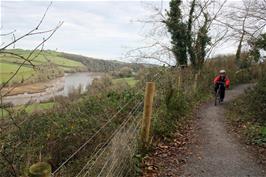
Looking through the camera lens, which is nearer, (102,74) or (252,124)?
(252,124)

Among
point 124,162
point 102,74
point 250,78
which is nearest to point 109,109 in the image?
point 124,162

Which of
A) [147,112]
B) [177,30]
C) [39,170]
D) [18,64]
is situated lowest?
[147,112]

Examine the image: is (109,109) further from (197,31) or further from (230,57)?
(230,57)

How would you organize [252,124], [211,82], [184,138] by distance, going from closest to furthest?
[184,138] < [252,124] < [211,82]

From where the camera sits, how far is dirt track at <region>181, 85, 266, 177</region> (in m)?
6.46

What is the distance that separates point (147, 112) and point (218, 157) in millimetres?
2149

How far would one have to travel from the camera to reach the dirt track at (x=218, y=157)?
6.46 m

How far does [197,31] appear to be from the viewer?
79.0 feet

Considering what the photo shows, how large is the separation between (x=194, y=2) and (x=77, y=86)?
18203mm

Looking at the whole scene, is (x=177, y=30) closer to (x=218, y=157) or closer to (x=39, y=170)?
(x=218, y=157)

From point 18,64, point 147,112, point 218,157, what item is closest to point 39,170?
point 18,64

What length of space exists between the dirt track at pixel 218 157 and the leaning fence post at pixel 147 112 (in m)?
1.05

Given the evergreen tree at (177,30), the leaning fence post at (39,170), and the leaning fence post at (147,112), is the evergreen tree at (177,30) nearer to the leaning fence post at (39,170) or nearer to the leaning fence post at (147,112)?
the leaning fence post at (147,112)

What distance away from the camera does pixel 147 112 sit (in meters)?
6.75
